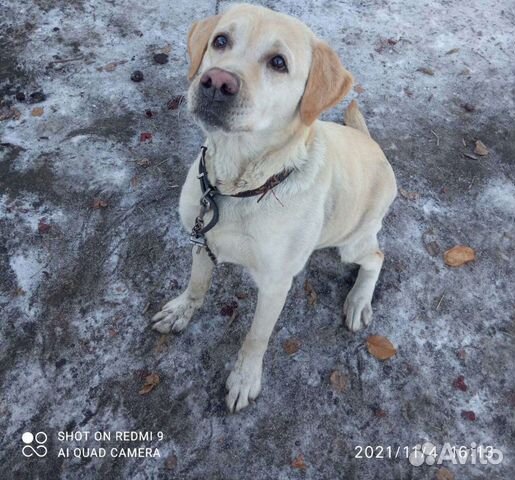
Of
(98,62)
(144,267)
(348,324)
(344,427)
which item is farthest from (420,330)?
(98,62)

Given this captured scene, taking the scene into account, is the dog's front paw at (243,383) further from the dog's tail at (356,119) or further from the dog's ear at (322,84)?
the dog's tail at (356,119)

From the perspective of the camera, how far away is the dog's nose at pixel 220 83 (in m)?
2.07

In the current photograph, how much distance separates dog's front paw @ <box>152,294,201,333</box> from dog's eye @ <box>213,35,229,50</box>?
65.7 inches

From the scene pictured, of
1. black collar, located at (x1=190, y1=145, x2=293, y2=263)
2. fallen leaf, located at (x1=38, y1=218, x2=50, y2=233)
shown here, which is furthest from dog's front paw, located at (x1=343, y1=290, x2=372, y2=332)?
fallen leaf, located at (x1=38, y1=218, x2=50, y2=233)

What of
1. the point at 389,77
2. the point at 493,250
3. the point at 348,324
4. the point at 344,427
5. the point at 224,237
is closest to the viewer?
the point at 224,237

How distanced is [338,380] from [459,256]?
1491 millimetres

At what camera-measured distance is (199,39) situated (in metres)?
2.52

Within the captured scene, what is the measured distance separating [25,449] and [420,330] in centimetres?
269

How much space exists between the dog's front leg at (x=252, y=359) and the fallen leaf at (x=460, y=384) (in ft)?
4.40

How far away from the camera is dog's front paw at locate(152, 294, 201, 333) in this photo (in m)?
3.23

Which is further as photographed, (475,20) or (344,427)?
(475,20)

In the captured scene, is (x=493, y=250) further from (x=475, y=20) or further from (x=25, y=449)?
(x=25, y=449)

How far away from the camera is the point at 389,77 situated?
486 cm

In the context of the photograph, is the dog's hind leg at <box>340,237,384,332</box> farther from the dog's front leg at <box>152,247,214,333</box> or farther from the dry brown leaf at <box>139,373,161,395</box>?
the dry brown leaf at <box>139,373,161,395</box>
